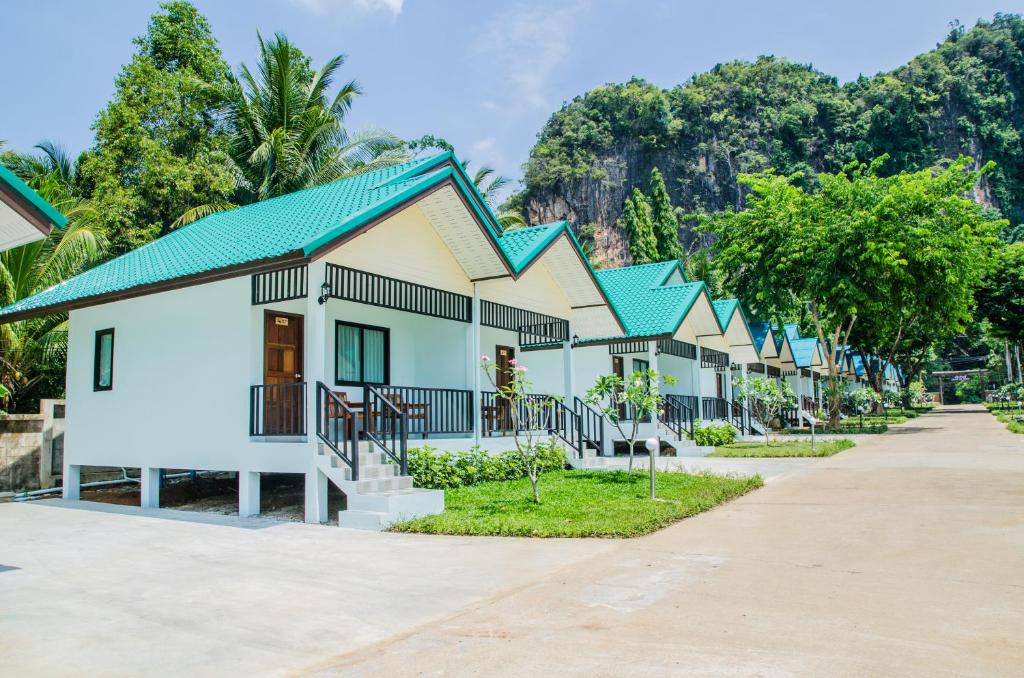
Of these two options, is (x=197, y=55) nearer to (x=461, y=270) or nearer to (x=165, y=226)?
(x=165, y=226)

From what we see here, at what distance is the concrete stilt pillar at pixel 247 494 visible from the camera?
1109 cm

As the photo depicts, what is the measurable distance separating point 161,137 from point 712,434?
20.2 m

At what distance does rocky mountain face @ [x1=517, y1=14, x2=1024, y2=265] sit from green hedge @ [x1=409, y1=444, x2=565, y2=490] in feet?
181

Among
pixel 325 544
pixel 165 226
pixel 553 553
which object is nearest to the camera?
pixel 553 553

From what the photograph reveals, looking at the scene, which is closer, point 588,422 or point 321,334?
point 321,334

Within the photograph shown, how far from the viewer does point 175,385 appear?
1224cm

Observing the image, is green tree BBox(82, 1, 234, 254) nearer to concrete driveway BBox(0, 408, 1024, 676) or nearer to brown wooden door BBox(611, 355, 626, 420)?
brown wooden door BBox(611, 355, 626, 420)

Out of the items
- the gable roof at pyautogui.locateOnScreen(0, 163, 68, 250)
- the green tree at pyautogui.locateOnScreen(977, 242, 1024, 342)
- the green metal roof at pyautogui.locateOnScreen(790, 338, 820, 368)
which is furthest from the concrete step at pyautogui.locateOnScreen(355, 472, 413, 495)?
the green tree at pyautogui.locateOnScreen(977, 242, 1024, 342)

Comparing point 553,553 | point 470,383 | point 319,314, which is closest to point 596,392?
point 470,383

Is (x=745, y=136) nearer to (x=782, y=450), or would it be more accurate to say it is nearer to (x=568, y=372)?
(x=782, y=450)

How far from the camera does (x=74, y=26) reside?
18000mm

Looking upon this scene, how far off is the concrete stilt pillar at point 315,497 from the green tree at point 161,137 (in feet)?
46.6

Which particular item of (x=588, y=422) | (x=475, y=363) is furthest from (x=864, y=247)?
(x=475, y=363)

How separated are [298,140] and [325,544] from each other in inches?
811
